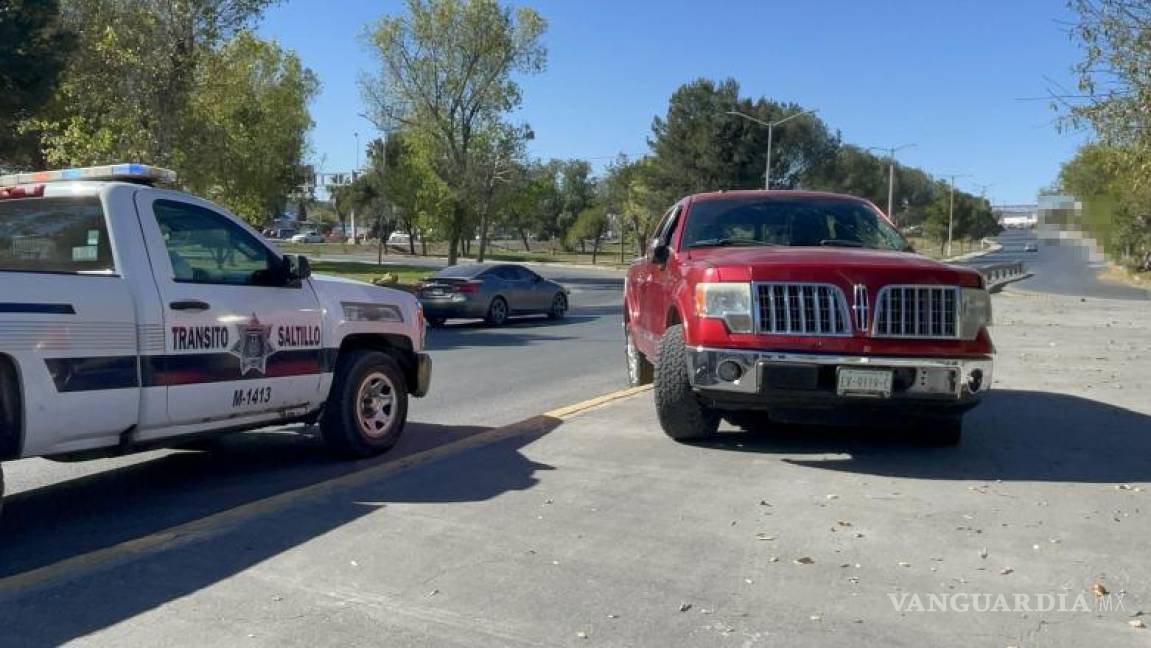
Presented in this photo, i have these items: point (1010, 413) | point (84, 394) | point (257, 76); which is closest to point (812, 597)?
point (84, 394)

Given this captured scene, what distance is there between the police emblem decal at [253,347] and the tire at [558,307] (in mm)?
17587

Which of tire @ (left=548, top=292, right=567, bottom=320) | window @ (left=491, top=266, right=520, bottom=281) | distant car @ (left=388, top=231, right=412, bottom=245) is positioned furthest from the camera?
distant car @ (left=388, top=231, right=412, bottom=245)

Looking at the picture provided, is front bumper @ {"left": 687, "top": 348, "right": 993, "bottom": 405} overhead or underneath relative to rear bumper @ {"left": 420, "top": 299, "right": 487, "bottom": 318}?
overhead

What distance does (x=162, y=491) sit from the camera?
643cm

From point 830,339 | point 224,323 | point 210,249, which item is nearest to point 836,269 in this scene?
point 830,339

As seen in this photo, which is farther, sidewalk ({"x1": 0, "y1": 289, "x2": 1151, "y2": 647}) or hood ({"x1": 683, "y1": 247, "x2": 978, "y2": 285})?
hood ({"x1": 683, "y1": 247, "x2": 978, "y2": 285})

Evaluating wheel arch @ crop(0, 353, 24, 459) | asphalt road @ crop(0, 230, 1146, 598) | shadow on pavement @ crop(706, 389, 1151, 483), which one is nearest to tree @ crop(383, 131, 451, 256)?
asphalt road @ crop(0, 230, 1146, 598)

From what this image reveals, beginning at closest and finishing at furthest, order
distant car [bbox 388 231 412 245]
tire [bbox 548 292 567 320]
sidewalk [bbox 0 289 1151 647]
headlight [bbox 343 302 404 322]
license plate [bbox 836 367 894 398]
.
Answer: sidewalk [bbox 0 289 1151 647], license plate [bbox 836 367 894 398], headlight [bbox 343 302 404 322], tire [bbox 548 292 567 320], distant car [bbox 388 231 412 245]

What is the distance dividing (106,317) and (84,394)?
408mm

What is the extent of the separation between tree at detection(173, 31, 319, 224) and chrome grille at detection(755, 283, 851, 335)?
63.8 ft

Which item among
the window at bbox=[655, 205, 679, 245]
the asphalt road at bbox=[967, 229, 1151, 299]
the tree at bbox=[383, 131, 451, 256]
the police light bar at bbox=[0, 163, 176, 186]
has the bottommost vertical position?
the asphalt road at bbox=[967, 229, 1151, 299]

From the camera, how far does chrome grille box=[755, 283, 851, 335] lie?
21.5 feet

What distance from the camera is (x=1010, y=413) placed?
8.88 meters

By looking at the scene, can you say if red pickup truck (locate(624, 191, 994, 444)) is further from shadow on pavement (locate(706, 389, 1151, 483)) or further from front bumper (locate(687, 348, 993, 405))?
shadow on pavement (locate(706, 389, 1151, 483))
